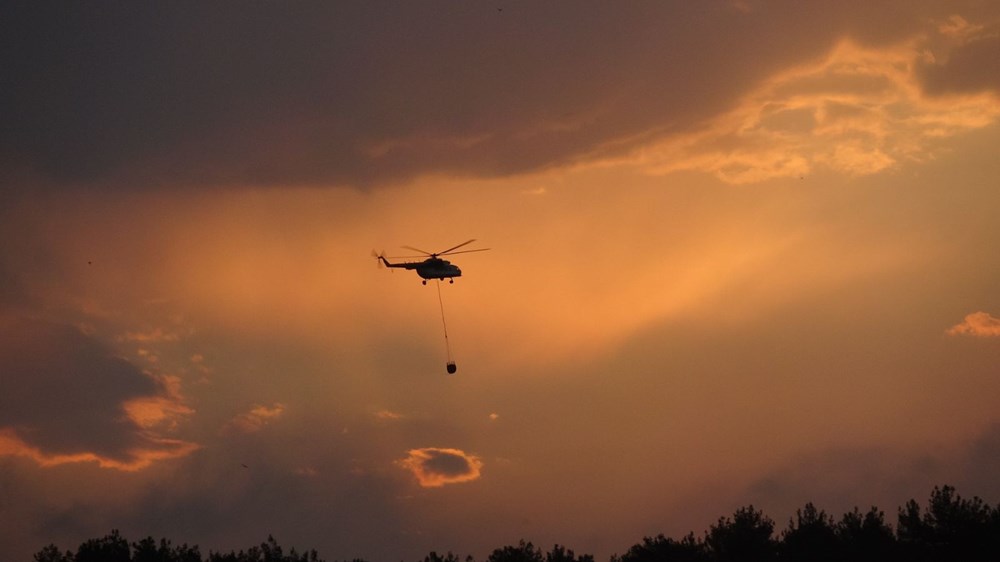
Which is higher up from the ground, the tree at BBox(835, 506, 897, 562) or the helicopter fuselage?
the helicopter fuselage

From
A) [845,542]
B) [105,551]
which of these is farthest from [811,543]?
[105,551]

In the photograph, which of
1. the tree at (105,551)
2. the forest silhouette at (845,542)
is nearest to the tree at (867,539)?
the forest silhouette at (845,542)

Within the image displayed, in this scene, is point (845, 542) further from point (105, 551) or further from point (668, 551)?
point (105, 551)

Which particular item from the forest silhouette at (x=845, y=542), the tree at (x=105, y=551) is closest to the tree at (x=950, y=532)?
the forest silhouette at (x=845, y=542)

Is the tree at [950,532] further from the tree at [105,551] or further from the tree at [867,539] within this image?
the tree at [105,551]

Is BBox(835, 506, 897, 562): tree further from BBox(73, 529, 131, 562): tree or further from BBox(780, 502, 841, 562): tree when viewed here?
BBox(73, 529, 131, 562): tree

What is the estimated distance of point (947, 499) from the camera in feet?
424

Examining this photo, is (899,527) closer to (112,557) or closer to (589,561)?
(589,561)

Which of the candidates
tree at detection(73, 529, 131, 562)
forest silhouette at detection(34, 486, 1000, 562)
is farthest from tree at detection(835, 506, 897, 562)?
tree at detection(73, 529, 131, 562)

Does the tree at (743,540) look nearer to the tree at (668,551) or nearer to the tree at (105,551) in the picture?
the tree at (668,551)

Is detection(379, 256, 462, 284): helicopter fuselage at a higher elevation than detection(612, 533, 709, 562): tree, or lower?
higher

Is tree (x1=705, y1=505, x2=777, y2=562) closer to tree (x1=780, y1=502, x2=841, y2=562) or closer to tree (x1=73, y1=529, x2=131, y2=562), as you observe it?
tree (x1=780, y1=502, x2=841, y2=562)

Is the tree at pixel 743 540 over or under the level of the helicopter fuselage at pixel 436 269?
under

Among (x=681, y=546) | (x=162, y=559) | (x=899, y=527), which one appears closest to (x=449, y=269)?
(x=681, y=546)
